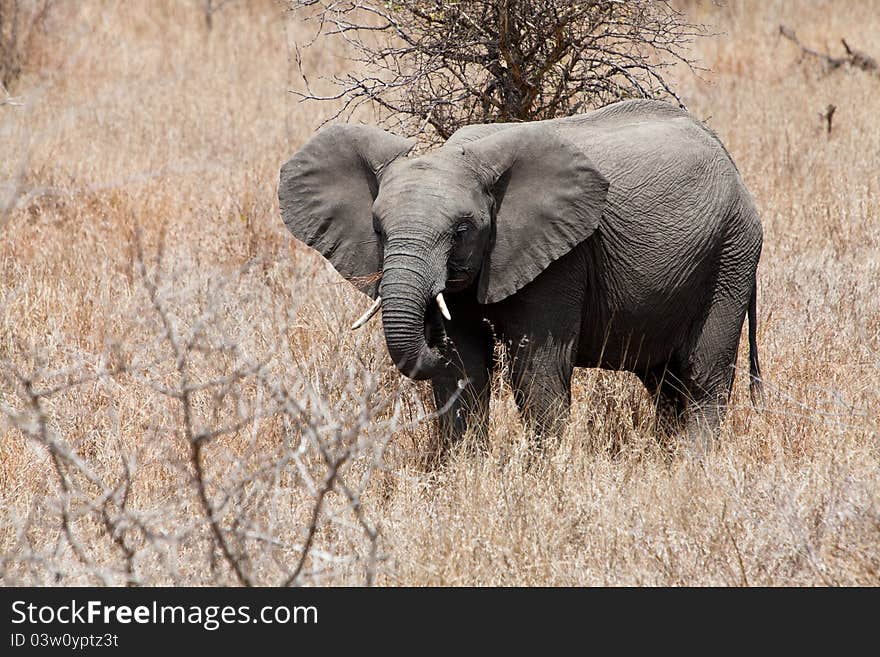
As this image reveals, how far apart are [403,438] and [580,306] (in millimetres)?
1006

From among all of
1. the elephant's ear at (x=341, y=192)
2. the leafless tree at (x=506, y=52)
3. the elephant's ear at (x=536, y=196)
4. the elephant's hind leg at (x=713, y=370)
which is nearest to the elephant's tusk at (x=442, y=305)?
the elephant's ear at (x=536, y=196)

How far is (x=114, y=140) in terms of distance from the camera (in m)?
10.6

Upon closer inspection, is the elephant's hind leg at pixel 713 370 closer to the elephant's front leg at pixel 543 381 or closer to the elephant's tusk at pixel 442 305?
the elephant's front leg at pixel 543 381

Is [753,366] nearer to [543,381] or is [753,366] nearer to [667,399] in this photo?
[667,399]

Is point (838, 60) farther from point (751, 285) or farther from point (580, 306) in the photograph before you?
point (580, 306)

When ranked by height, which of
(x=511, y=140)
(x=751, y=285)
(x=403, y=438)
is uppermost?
(x=511, y=140)

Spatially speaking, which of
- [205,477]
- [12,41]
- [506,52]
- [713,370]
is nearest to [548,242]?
[713,370]

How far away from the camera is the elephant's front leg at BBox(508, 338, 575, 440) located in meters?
5.14

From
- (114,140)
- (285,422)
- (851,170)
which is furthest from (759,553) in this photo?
(114,140)

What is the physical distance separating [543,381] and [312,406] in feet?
4.16

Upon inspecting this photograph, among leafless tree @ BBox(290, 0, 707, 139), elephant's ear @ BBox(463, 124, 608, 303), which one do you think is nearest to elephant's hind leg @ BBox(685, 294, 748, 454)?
elephant's ear @ BBox(463, 124, 608, 303)

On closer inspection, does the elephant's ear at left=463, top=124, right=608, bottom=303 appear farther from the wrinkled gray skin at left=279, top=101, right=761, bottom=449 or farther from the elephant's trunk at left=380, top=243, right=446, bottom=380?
the elephant's trunk at left=380, top=243, right=446, bottom=380

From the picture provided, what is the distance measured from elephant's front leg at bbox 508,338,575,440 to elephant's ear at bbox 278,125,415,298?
0.68 metres

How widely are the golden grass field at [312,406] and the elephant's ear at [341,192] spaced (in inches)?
Result: 15.4
